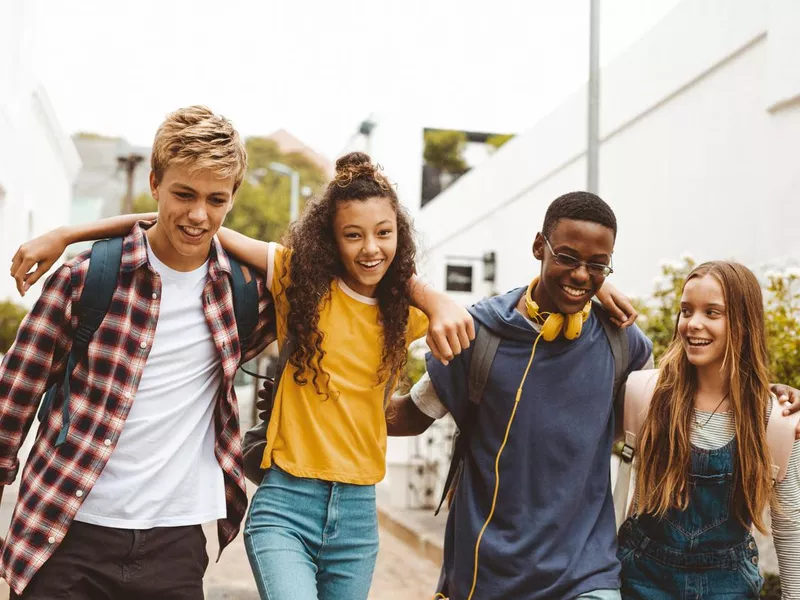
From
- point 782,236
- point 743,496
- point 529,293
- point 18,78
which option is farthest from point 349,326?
point 18,78

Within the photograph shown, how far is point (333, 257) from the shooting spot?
10.6 ft

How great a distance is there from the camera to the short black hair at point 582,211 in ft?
10.6

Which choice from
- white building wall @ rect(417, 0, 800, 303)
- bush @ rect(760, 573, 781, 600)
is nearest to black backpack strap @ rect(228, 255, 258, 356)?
white building wall @ rect(417, 0, 800, 303)

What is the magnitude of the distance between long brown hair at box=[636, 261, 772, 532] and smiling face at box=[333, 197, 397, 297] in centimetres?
106

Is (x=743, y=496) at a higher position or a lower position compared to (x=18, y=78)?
lower

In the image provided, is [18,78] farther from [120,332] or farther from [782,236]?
[120,332]

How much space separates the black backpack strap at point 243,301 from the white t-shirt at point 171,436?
12 centimetres

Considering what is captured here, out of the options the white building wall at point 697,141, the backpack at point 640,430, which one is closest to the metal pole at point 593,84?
the white building wall at point 697,141

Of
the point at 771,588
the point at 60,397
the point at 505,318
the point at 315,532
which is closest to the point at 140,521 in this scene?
the point at 60,397

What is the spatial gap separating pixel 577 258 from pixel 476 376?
1.78ft

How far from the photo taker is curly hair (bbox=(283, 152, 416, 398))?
3092mm

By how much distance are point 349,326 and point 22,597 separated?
1.30m

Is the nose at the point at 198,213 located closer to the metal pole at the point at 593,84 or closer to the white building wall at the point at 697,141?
the white building wall at the point at 697,141

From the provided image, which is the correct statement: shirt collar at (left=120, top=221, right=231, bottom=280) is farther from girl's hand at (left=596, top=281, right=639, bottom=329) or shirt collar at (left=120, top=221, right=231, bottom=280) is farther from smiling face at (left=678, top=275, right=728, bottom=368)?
smiling face at (left=678, top=275, right=728, bottom=368)
